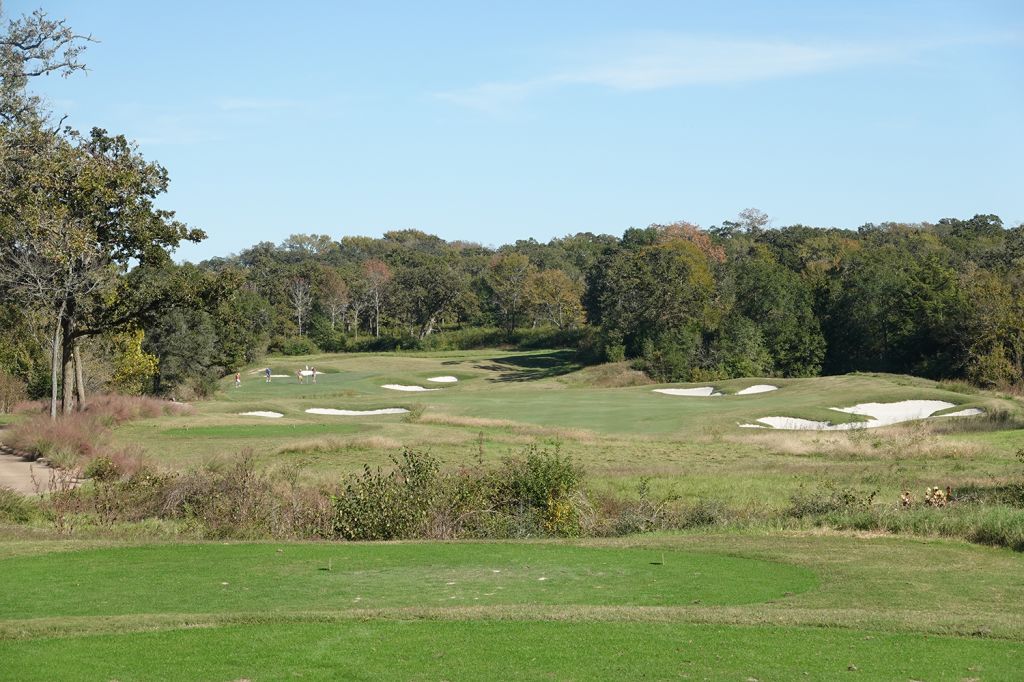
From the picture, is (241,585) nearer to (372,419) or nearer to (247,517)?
(247,517)

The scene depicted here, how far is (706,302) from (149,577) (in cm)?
8018

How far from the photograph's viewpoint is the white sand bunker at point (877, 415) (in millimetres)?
45062

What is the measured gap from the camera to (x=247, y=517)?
20016 mm

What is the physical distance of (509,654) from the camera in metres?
10.3

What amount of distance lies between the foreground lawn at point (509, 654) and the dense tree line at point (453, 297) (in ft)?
41.9

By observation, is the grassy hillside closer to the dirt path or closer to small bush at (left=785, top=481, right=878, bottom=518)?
small bush at (left=785, top=481, right=878, bottom=518)

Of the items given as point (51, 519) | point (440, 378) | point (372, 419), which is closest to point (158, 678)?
point (51, 519)

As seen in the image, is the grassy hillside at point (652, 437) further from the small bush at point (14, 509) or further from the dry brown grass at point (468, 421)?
the small bush at point (14, 509)

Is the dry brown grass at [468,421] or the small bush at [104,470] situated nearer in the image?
the small bush at [104,470]

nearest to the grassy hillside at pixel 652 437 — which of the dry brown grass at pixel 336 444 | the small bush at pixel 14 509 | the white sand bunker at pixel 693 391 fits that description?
the dry brown grass at pixel 336 444

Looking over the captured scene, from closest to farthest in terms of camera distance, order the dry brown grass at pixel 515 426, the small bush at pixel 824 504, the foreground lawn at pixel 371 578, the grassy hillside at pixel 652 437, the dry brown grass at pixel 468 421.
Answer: the foreground lawn at pixel 371 578 → the small bush at pixel 824 504 → the grassy hillside at pixel 652 437 → the dry brown grass at pixel 515 426 → the dry brown grass at pixel 468 421

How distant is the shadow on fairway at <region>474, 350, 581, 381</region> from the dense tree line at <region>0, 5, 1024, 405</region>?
10.6ft

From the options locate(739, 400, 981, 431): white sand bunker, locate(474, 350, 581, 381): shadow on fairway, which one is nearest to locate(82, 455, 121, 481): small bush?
locate(739, 400, 981, 431): white sand bunker

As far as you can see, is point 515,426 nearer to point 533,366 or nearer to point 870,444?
point 870,444
